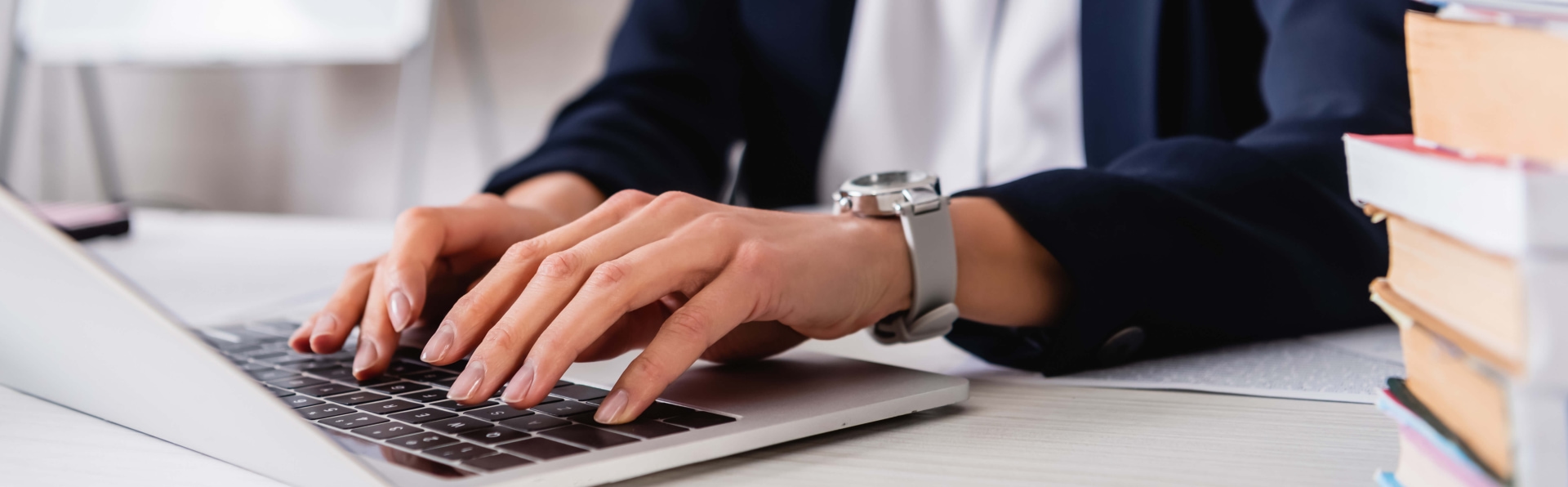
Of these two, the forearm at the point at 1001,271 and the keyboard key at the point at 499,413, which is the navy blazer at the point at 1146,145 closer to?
the forearm at the point at 1001,271

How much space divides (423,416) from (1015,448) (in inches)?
7.7

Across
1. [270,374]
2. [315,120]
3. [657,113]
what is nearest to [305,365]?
[270,374]

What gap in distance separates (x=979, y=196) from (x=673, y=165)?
502 mm

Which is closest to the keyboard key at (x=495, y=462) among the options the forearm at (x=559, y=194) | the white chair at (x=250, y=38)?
the forearm at (x=559, y=194)

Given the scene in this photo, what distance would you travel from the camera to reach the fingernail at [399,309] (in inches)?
17.7

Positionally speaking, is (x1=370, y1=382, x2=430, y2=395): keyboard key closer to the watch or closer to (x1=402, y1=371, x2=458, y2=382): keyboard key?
(x1=402, y1=371, x2=458, y2=382): keyboard key

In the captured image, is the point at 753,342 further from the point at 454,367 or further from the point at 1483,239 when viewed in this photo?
the point at 1483,239

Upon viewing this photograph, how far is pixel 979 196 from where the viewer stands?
1.57ft

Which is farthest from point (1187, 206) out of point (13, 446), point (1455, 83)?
point (13, 446)

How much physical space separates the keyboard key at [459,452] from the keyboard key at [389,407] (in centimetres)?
6

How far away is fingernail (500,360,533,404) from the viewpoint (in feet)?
1.13

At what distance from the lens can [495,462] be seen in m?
0.29

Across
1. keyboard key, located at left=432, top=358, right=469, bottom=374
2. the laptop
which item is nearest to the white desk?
the laptop

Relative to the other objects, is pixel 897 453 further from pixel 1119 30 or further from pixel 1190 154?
pixel 1119 30
